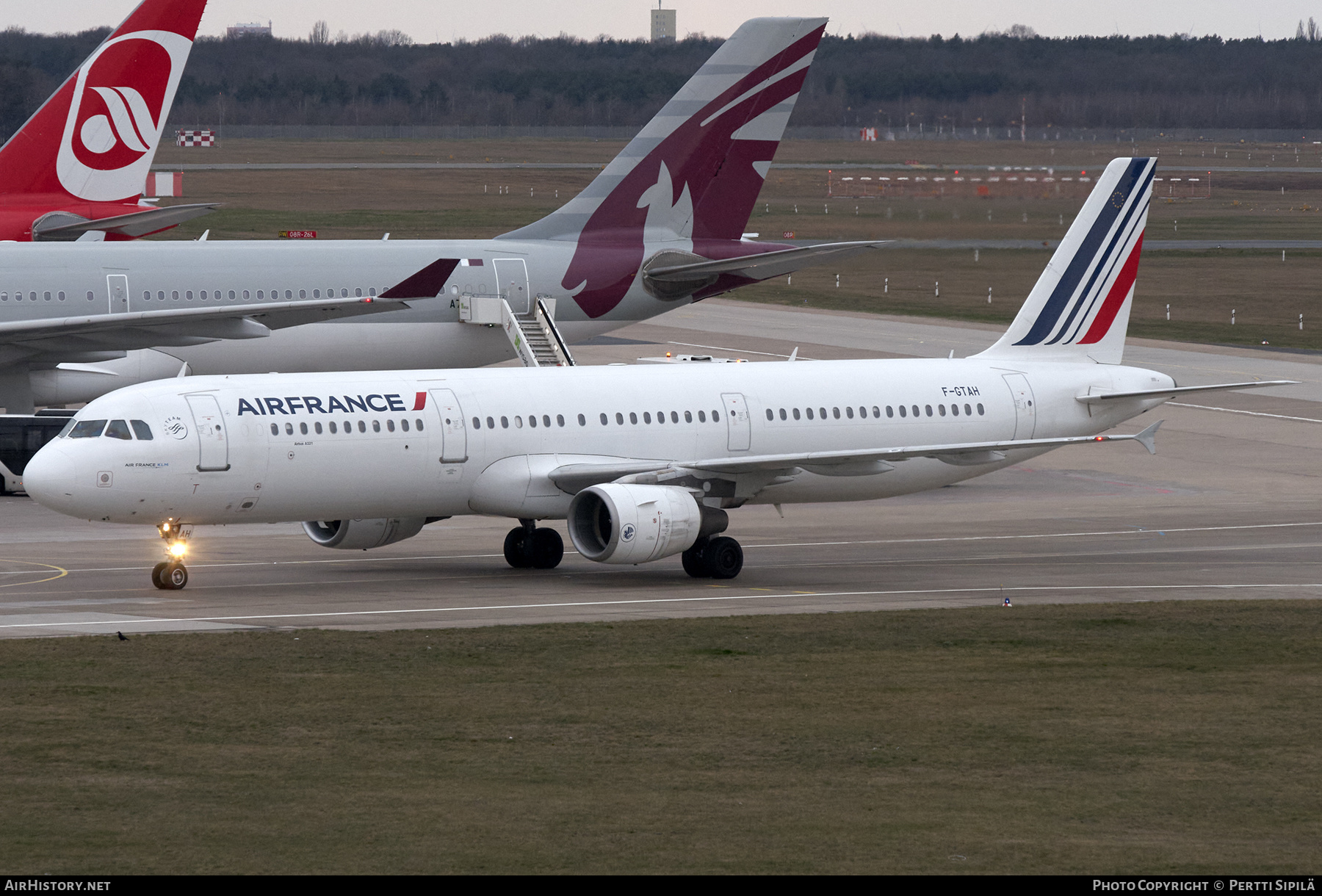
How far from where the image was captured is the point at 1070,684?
86.6 feet

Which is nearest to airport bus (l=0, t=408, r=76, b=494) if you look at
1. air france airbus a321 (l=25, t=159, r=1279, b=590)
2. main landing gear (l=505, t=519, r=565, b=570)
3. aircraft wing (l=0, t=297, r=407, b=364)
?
aircraft wing (l=0, t=297, r=407, b=364)

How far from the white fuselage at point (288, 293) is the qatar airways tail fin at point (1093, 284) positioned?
1343 cm

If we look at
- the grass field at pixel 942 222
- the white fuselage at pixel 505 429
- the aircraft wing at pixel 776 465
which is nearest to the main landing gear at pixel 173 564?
the white fuselage at pixel 505 429

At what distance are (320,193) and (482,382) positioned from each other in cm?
14306

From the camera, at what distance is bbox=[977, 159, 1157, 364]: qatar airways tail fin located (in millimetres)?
43750

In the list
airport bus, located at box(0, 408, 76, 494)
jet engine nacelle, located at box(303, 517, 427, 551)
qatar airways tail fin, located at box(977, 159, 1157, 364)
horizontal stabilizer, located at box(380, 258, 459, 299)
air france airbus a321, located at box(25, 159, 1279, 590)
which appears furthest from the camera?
horizontal stabilizer, located at box(380, 258, 459, 299)

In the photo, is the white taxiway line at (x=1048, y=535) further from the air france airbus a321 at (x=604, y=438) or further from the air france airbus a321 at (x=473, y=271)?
the air france airbus a321 at (x=473, y=271)

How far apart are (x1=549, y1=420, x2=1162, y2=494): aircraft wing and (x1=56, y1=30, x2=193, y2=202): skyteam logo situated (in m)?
25.8

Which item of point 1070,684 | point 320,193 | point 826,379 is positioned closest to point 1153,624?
point 1070,684

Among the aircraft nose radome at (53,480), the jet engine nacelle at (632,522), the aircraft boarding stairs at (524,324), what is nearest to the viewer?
the aircraft nose radome at (53,480)

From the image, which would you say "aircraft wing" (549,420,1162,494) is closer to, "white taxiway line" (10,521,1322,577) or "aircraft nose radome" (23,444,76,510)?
"white taxiway line" (10,521,1322,577)

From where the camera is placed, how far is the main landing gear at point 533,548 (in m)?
38.4

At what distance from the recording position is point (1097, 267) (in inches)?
1750
